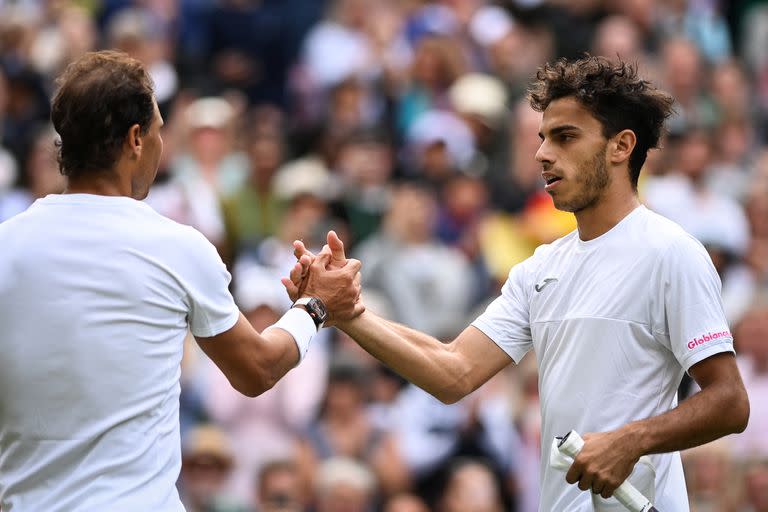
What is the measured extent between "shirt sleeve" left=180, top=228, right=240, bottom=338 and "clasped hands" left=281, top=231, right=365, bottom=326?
81 cm

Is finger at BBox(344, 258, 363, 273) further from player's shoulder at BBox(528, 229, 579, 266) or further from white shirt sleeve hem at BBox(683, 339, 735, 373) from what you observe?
white shirt sleeve hem at BBox(683, 339, 735, 373)

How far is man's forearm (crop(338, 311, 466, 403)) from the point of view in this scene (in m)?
5.01

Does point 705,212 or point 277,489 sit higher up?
point 705,212

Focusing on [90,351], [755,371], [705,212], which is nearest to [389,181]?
[705,212]

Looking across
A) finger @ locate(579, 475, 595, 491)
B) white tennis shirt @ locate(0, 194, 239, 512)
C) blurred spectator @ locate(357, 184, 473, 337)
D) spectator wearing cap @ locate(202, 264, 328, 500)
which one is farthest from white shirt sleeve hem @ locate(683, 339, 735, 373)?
blurred spectator @ locate(357, 184, 473, 337)

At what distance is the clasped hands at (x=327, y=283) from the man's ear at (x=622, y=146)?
Result: 0.96 metres

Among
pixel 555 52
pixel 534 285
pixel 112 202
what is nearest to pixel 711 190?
pixel 555 52

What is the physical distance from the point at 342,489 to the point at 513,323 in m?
3.08

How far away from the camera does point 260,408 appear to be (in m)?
8.25

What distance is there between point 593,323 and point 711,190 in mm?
6853

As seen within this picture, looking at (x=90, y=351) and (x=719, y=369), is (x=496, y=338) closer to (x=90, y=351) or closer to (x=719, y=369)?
(x=719, y=369)

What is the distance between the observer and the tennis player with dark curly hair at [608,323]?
438 centimetres

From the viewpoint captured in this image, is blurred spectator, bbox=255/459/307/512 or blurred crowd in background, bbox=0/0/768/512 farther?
blurred crowd in background, bbox=0/0/768/512

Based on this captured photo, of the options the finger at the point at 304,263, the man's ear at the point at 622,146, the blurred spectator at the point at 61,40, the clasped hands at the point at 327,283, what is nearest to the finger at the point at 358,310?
the clasped hands at the point at 327,283
